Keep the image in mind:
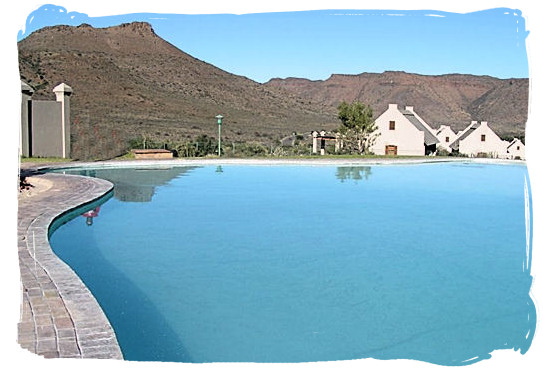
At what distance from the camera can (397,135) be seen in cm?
2841

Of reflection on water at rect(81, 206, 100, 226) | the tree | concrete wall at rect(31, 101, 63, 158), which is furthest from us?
the tree

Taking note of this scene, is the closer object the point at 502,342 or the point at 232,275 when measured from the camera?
the point at 502,342

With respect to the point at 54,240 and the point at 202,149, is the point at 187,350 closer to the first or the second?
the point at 54,240

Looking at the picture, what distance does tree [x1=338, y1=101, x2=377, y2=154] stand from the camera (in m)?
26.3

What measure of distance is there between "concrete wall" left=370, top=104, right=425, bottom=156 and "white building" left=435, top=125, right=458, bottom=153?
2674 mm

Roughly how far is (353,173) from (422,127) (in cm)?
1343

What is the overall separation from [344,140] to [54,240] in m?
21.4

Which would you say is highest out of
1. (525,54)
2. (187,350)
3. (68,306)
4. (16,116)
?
(525,54)

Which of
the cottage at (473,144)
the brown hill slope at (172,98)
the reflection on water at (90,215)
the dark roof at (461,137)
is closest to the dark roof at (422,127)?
the dark roof at (461,137)

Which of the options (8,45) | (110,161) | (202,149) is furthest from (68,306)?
(202,149)

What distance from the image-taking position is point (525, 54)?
2639 millimetres

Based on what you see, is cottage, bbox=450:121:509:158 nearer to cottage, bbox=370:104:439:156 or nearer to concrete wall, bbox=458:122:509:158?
concrete wall, bbox=458:122:509:158

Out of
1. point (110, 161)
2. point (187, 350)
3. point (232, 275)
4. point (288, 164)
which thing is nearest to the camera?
point (187, 350)

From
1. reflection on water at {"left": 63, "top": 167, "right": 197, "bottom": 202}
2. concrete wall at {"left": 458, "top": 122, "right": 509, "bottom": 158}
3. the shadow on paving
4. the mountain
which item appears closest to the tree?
the mountain
